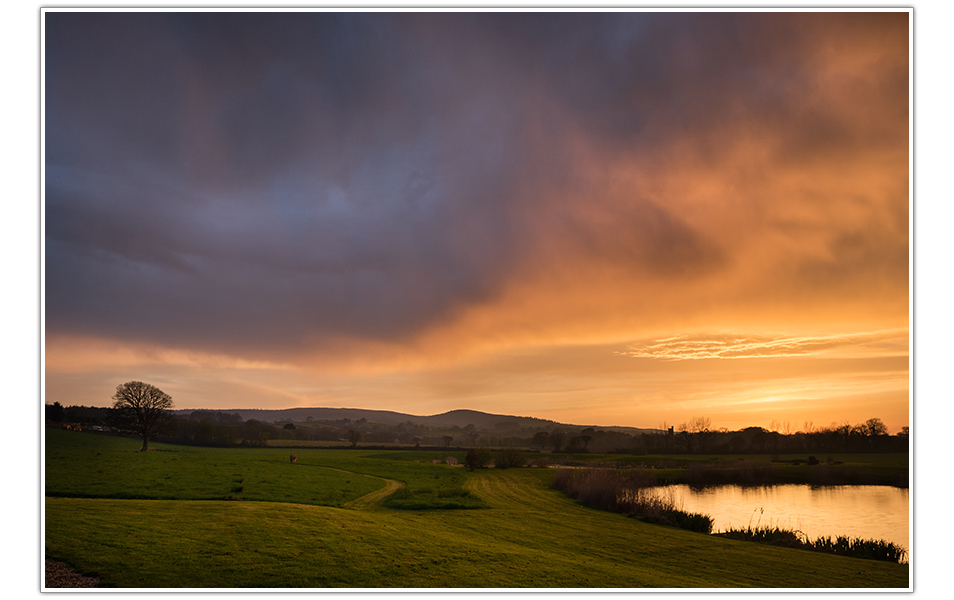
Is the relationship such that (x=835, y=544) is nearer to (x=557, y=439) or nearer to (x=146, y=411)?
(x=146, y=411)

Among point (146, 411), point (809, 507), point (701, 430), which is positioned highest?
point (146, 411)

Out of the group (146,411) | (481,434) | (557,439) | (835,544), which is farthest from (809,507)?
(481,434)

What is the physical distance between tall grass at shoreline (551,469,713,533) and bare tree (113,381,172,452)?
4483 cm

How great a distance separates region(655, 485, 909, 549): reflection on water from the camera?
28.4 metres

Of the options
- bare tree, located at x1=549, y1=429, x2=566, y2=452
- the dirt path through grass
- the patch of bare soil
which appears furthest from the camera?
bare tree, located at x1=549, y1=429, x2=566, y2=452

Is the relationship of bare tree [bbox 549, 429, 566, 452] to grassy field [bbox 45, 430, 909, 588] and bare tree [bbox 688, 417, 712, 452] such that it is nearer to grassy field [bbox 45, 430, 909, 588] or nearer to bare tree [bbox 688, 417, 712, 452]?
bare tree [bbox 688, 417, 712, 452]

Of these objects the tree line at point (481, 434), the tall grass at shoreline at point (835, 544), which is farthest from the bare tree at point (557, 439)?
the tall grass at shoreline at point (835, 544)

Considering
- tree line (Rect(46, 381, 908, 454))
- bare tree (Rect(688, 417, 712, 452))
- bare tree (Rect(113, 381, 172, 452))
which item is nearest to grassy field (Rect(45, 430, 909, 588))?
tree line (Rect(46, 381, 908, 454))

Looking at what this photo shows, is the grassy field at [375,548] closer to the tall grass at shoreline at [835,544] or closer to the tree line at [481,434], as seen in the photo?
the tall grass at shoreline at [835,544]

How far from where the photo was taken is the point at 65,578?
10352 millimetres

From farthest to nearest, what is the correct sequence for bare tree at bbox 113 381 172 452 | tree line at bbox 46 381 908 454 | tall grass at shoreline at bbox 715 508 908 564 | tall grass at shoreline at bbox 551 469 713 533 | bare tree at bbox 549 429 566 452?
bare tree at bbox 549 429 566 452
bare tree at bbox 113 381 172 452
tree line at bbox 46 381 908 454
tall grass at shoreline at bbox 551 469 713 533
tall grass at shoreline at bbox 715 508 908 564

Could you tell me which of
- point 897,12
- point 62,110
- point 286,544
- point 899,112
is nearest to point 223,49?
point 62,110

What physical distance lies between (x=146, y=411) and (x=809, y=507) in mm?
67113
